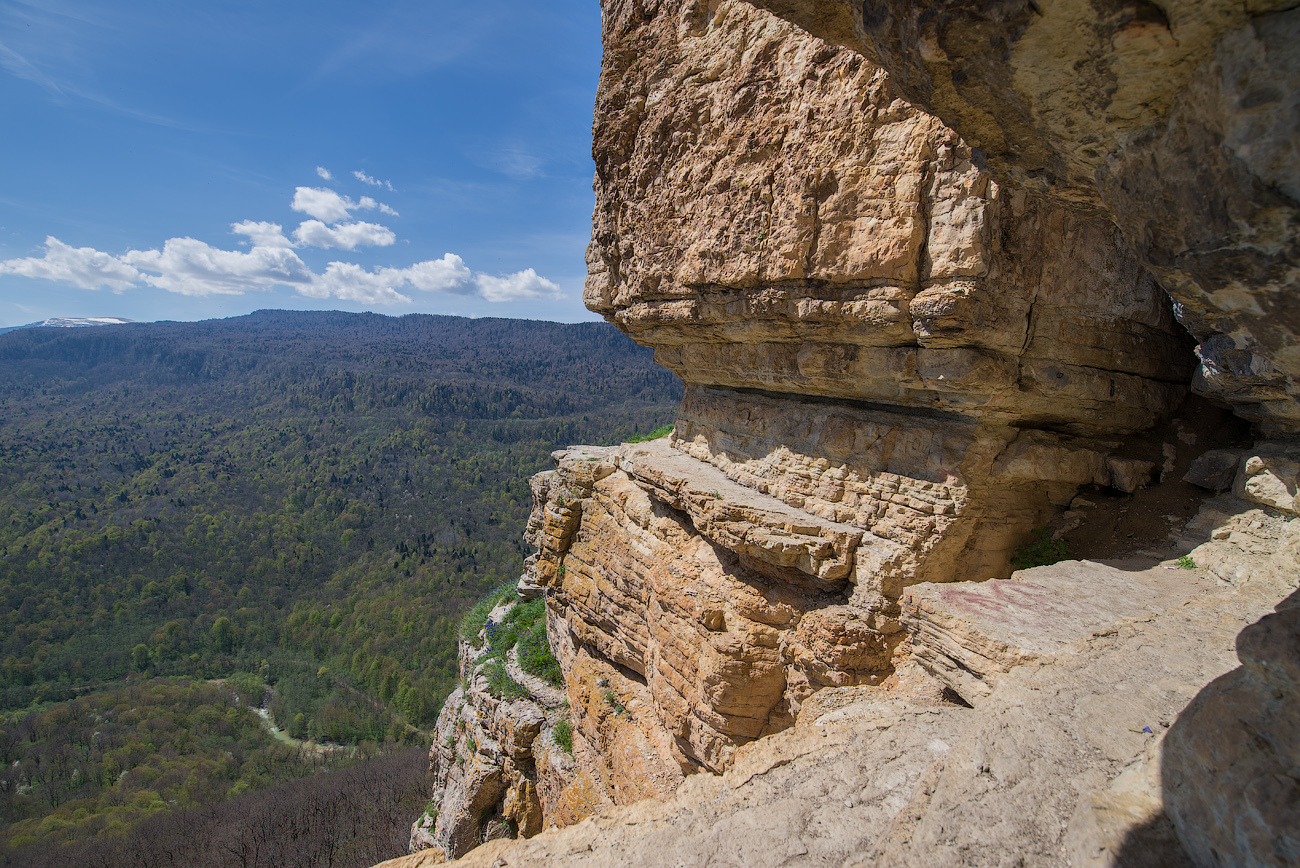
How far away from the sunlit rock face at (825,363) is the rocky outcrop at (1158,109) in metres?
2.76

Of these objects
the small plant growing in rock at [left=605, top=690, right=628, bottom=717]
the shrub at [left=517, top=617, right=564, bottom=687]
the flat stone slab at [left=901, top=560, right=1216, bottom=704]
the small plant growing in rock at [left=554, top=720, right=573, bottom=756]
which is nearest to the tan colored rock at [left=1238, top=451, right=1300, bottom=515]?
the flat stone slab at [left=901, top=560, right=1216, bottom=704]

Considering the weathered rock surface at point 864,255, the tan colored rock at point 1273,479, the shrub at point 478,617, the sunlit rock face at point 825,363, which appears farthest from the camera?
the shrub at point 478,617

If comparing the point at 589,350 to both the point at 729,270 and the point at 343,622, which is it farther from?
the point at 729,270

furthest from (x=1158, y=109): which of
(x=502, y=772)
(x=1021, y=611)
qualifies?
(x=502, y=772)

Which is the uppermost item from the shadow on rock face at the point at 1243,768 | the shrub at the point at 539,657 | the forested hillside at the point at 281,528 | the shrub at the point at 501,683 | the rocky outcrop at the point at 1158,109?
the rocky outcrop at the point at 1158,109

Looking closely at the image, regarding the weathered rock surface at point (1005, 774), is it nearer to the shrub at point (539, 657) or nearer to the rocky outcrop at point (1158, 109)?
the rocky outcrop at point (1158, 109)

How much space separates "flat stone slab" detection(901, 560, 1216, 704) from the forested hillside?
53129mm

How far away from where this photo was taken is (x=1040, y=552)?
7.22 meters

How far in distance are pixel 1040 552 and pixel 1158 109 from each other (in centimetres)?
628

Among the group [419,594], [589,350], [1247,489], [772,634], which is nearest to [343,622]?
[419,594]

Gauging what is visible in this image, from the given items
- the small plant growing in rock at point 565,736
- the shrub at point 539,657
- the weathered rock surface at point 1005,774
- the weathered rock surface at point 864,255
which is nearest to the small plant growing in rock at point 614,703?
the small plant growing in rock at point 565,736

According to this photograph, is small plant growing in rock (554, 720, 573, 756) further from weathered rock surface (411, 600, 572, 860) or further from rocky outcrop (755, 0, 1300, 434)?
rocky outcrop (755, 0, 1300, 434)

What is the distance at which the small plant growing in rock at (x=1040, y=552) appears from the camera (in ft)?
23.3

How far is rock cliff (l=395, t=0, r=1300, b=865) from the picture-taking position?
2.43m
